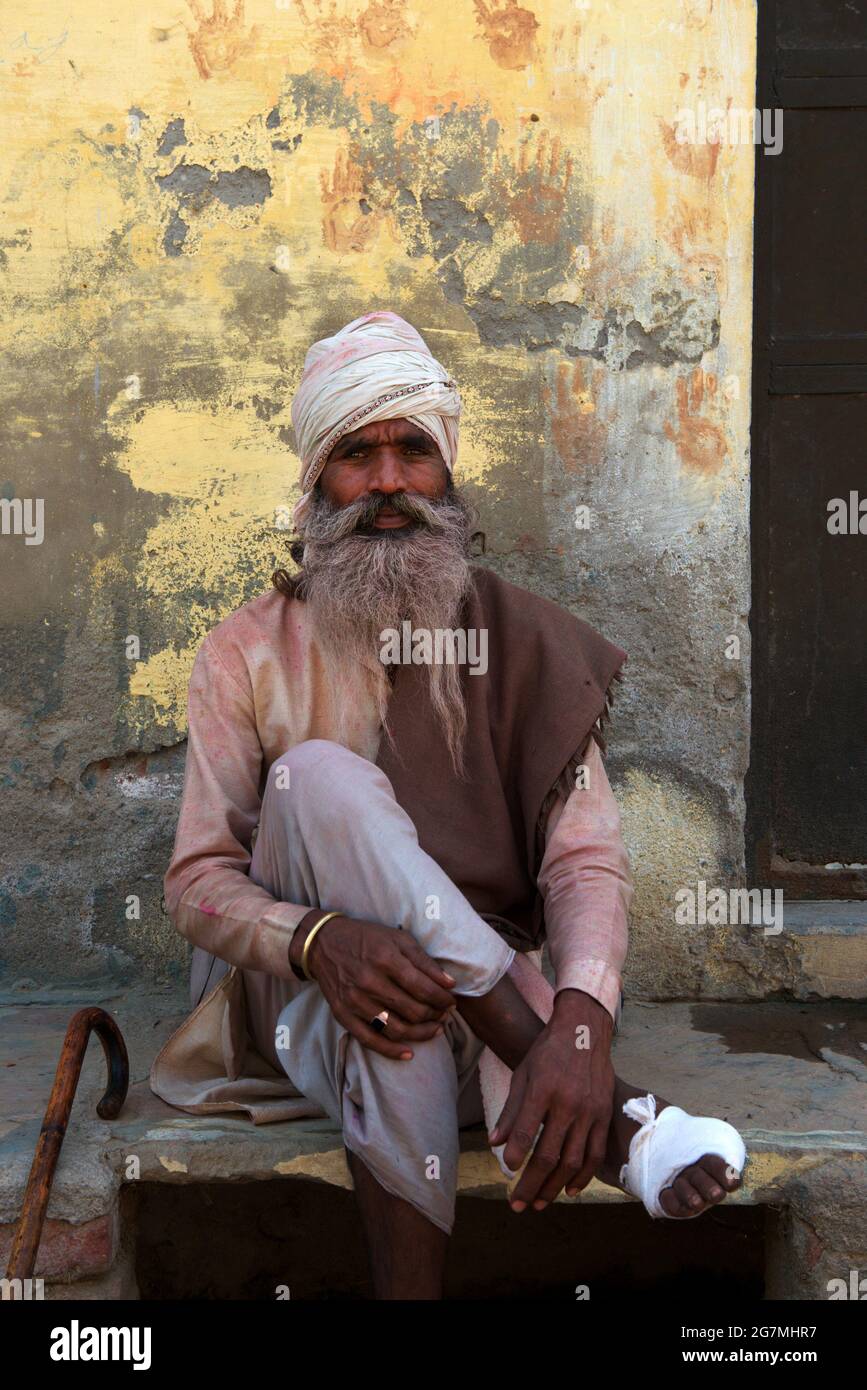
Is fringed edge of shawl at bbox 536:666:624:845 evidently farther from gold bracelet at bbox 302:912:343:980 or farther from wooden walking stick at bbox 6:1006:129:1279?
wooden walking stick at bbox 6:1006:129:1279

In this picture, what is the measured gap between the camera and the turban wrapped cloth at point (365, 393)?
287 cm

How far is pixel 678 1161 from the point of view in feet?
7.06

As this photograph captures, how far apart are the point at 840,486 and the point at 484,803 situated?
5.18 feet

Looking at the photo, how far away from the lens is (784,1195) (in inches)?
101

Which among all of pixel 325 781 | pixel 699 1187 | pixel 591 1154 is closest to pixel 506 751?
pixel 325 781

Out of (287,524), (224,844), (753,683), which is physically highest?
(287,524)

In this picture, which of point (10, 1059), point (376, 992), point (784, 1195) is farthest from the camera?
point (10, 1059)

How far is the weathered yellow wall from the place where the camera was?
351cm

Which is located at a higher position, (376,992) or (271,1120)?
(376,992)

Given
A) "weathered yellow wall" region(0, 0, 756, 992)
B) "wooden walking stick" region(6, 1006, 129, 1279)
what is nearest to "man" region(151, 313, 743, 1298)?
"wooden walking stick" region(6, 1006, 129, 1279)

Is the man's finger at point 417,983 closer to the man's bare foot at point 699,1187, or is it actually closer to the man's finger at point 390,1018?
the man's finger at point 390,1018

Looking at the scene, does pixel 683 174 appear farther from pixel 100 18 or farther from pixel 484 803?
pixel 484 803

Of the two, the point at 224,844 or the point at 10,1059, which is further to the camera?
the point at 10,1059

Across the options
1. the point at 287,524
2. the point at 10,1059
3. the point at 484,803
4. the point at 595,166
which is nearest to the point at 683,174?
the point at 595,166
